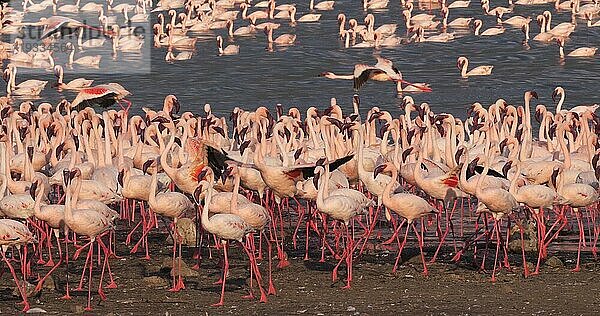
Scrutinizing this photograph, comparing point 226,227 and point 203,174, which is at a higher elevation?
point 203,174

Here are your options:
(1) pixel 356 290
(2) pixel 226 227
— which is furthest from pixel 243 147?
(1) pixel 356 290

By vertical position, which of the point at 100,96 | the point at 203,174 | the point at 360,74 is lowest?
the point at 100,96

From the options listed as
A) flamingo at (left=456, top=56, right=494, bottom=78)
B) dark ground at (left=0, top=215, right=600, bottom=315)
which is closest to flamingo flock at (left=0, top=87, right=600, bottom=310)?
Answer: dark ground at (left=0, top=215, right=600, bottom=315)

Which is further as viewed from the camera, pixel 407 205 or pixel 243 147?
pixel 243 147

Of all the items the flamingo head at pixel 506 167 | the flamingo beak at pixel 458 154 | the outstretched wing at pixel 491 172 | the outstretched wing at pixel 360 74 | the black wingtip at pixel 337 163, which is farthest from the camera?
the outstretched wing at pixel 360 74

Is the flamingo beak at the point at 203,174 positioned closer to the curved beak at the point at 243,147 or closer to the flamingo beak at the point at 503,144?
the curved beak at the point at 243,147

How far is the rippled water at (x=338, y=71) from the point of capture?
26.3 m

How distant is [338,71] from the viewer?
1191 inches

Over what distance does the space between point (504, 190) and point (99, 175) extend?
429cm

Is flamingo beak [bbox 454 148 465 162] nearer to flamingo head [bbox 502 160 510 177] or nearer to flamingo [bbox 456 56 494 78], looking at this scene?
flamingo head [bbox 502 160 510 177]

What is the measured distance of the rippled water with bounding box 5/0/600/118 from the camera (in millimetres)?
26266

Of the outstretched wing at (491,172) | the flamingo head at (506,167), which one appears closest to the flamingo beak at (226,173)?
the outstretched wing at (491,172)

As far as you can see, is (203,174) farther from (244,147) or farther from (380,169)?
(244,147)

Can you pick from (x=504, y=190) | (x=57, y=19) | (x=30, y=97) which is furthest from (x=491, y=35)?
(x=504, y=190)
